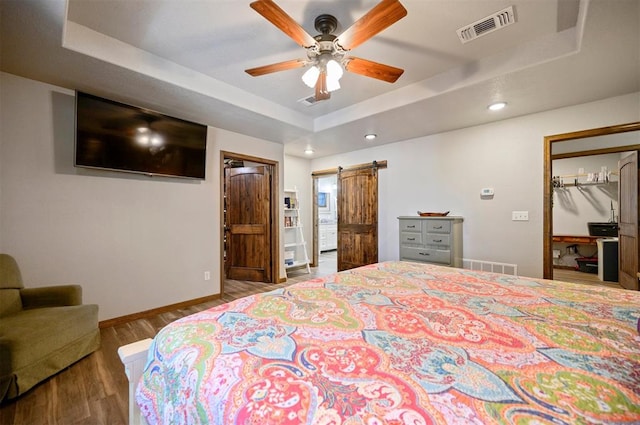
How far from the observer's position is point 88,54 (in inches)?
75.7

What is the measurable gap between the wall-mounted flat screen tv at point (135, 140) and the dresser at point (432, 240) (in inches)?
116

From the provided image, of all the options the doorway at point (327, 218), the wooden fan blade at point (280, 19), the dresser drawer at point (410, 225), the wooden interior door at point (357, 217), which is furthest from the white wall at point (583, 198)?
the wooden fan blade at point (280, 19)

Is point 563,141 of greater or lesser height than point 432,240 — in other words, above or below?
above

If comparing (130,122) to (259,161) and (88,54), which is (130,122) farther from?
(259,161)

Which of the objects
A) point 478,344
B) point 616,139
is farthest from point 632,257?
point 478,344

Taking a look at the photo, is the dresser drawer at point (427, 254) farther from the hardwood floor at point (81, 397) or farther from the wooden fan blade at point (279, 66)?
the hardwood floor at point (81, 397)

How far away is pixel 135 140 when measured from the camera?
2709 mm

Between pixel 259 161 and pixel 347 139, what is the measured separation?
146cm

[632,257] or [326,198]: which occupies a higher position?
[326,198]

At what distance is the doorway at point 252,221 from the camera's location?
435cm

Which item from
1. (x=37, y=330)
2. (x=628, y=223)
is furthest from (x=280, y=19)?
(x=628, y=223)

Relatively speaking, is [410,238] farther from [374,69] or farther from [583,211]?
[583,211]

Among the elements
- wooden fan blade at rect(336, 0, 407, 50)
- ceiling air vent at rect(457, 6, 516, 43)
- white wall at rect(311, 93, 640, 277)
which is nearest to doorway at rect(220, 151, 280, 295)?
white wall at rect(311, 93, 640, 277)

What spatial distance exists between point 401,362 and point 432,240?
10.0 feet
